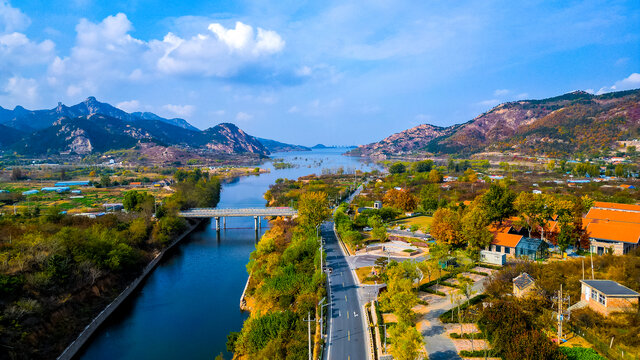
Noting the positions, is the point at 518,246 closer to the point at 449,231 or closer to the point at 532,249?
the point at 532,249

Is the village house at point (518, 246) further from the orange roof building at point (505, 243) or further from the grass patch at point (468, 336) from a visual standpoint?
the grass patch at point (468, 336)

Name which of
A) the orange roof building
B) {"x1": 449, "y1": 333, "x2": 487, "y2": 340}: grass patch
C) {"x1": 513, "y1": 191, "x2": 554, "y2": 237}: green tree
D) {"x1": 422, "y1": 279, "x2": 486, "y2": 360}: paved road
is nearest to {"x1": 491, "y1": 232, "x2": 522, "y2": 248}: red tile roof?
the orange roof building

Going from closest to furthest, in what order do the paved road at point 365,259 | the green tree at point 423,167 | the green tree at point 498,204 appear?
A: the paved road at point 365,259 < the green tree at point 498,204 < the green tree at point 423,167

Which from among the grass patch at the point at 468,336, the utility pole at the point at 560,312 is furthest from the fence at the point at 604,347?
the grass patch at the point at 468,336

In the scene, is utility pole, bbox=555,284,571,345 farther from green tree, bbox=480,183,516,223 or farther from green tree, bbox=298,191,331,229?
green tree, bbox=298,191,331,229

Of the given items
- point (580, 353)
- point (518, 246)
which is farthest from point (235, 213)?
point (580, 353)

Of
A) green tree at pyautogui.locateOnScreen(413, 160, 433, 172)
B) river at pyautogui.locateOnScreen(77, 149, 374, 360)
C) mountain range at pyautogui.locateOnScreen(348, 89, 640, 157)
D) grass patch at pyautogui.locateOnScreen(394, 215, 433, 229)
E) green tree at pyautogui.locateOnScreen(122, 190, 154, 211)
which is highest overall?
mountain range at pyautogui.locateOnScreen(348, 89, 640, 157)
